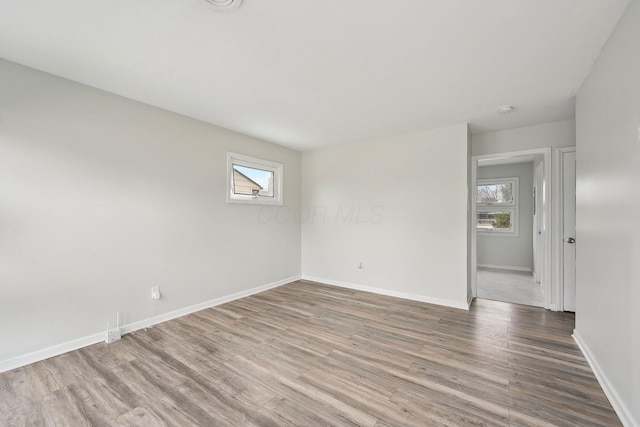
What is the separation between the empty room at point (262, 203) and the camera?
1.67 m

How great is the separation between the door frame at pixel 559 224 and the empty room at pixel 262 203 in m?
0.02

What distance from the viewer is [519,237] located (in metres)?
5.99

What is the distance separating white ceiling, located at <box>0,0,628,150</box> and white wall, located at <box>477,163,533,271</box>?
339 cm

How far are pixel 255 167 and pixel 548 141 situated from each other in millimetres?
4164

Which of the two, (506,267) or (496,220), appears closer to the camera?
(506,267)

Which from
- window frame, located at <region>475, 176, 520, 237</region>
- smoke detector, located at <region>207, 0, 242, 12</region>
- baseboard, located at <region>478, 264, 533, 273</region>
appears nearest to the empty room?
smoke detector, located at <region>207, 0, 242, 12</region>

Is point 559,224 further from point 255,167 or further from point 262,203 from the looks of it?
point 255,167

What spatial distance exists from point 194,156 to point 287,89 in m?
1.62

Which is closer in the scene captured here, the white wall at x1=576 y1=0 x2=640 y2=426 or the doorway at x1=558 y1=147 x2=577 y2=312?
the white wall at x1=576 y1=0 x2=640 y2=426

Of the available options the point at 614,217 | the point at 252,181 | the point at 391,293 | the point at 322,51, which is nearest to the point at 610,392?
the point at 614,217

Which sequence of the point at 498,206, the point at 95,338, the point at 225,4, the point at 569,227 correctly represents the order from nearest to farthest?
the point at 225,4 → the point at 95,338 → the point at 569,227 → the point at 498,206

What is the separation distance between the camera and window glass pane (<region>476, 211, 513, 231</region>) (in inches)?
243

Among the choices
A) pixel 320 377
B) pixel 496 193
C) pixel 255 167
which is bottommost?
pixel 320 377

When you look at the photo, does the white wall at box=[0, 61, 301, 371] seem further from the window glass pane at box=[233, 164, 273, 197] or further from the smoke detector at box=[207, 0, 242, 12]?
the smoke detector at box=[207, 0, 242, 12]
